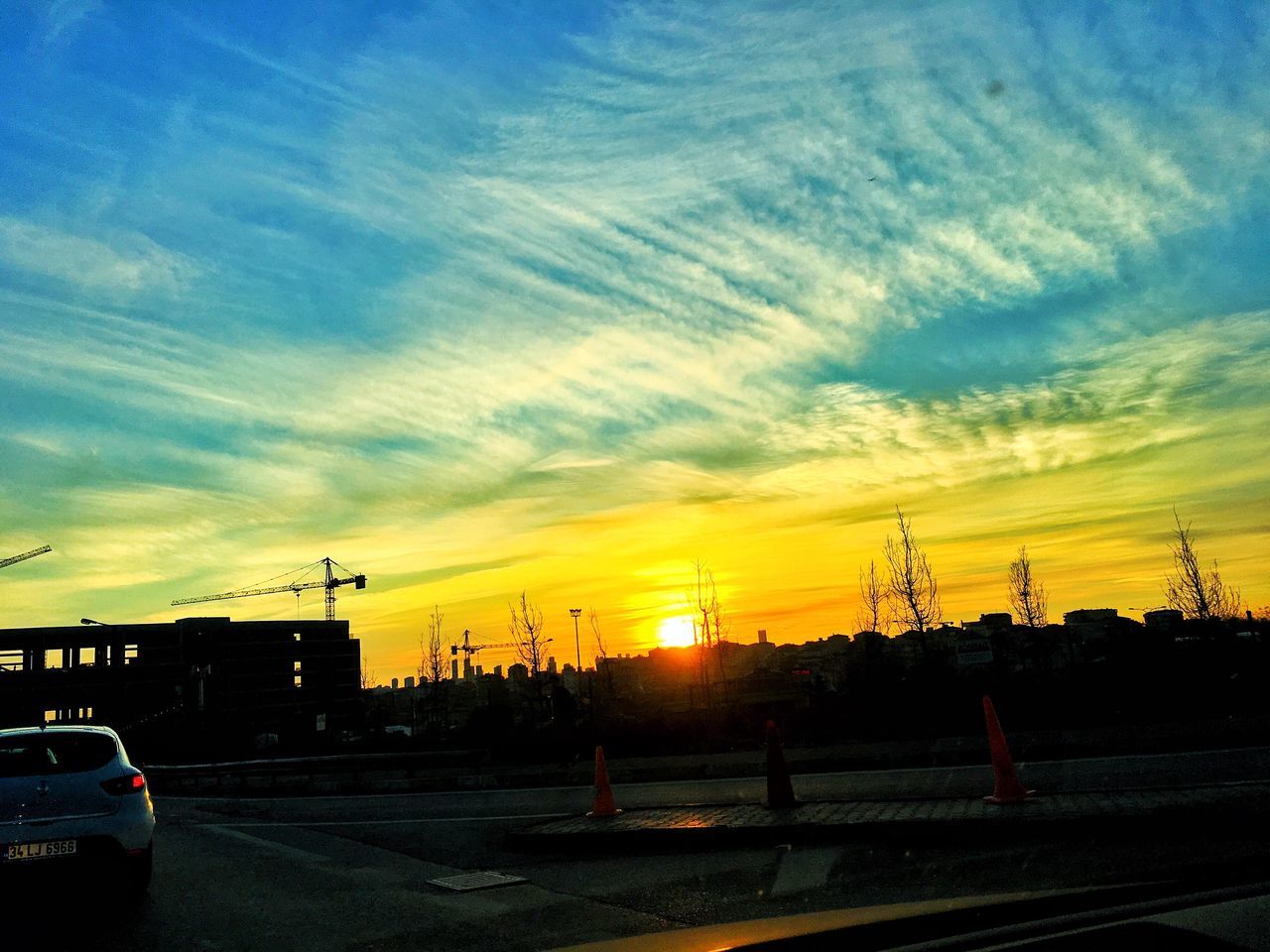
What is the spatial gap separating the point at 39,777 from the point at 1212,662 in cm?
2464

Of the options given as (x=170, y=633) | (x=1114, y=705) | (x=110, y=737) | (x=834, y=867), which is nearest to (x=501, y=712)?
(x=1114, y=705)

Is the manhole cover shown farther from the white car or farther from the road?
the white car

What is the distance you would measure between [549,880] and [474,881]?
0.71 metres

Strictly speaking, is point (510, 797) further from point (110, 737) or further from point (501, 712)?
point (501, 712)

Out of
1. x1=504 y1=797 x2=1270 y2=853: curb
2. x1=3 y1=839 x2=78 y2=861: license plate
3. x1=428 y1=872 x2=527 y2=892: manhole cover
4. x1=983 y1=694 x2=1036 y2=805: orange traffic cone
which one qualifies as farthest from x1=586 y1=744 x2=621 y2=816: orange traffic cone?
x1=3 y1=839 x2=78 y2=861: license plate

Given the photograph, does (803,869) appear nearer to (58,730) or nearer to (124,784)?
(124,784)

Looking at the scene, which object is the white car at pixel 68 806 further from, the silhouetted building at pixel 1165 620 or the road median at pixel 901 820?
the silhouetted building at pixel 1165 620

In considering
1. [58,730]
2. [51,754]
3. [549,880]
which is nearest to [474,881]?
[549,880]

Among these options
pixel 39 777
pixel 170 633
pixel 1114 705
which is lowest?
pixel 1114 705

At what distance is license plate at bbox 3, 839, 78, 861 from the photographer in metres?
8.28

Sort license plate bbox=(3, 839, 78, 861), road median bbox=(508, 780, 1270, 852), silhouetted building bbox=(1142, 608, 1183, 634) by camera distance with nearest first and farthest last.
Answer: road median bbox=(508, 780, 1270, 852), license plate bbox=(3, 839, 78, 861), silhouetted building bbox=(1142, 608, 1183, 634)

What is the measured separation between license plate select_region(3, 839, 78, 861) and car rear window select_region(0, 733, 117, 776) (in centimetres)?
65

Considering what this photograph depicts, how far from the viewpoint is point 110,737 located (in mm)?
9711

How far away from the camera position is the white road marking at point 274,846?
34.9 ft
